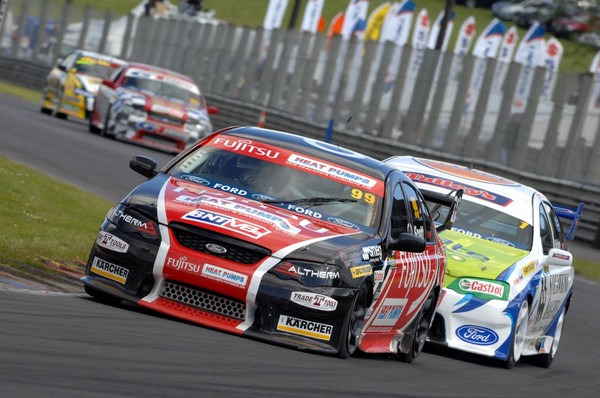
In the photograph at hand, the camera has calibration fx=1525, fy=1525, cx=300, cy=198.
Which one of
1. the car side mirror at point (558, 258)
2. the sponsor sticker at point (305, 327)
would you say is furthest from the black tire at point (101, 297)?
the car side mirror at point (558, 258)

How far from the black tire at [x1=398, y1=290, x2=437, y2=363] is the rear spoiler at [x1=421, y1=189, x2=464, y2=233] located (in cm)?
98

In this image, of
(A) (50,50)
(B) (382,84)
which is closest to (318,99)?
(B) (382,84)

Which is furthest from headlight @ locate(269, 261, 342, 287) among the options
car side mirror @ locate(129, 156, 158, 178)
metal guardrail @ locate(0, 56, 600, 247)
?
metal guardrail @ locate(0, 56, 600, 247)

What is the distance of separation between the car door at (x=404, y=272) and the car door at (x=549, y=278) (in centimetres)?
171

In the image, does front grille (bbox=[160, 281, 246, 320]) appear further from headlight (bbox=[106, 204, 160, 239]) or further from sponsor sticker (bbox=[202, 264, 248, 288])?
headlight (bbox=[106, 204, 160, 239])

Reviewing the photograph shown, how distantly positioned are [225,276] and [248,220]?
0.46 meters

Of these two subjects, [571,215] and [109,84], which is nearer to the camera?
[571,215]

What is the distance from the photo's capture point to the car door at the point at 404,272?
33.3ft

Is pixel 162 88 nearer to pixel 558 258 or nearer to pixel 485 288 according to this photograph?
pixel 558 258

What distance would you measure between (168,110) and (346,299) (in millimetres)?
21865

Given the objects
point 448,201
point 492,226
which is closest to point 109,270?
point 448,201


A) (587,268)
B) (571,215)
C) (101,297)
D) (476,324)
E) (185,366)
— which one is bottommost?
(587,268)

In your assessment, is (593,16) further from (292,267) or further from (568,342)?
(292,267)

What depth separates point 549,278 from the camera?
42.8 ft
